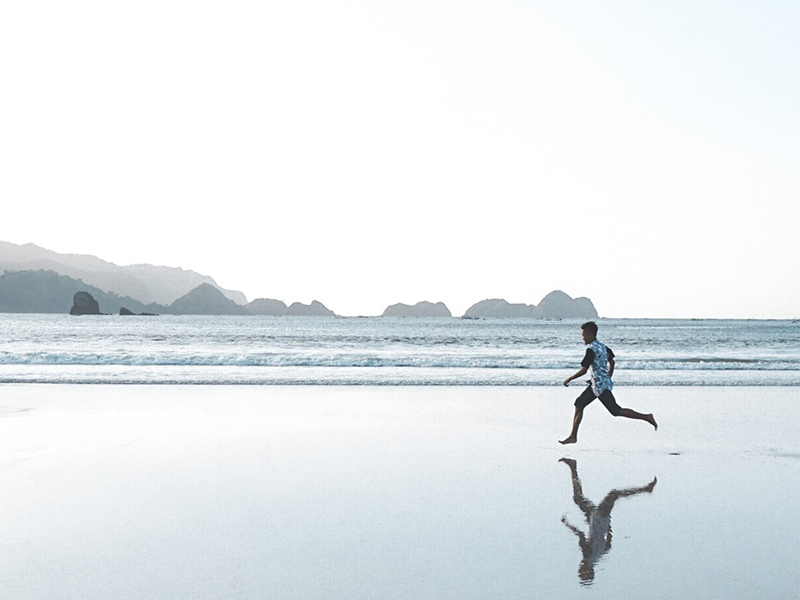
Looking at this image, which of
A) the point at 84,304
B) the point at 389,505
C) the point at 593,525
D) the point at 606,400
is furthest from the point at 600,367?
the point at 84,304

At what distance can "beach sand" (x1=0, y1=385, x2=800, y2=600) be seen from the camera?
4.39m

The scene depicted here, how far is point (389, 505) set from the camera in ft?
20.4

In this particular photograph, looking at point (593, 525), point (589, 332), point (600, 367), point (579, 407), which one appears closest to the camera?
point (593, 525)

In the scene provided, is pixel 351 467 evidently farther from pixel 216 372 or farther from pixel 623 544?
pixel 216 372

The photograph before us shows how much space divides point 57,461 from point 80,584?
4.34 meters

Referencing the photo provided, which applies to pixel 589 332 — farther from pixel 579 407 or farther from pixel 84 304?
pixel 84 304

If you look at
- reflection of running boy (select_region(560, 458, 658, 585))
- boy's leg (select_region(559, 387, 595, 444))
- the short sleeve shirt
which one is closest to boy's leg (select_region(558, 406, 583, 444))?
boy's leg (select_region(559, 387, 595, 444))

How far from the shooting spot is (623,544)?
17.1 feet

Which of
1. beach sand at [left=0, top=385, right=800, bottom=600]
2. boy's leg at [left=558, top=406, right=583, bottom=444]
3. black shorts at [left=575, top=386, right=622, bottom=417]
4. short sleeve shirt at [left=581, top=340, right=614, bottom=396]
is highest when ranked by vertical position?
short sleeve shirt at [left=581, top=340, right=614, bottom=396]

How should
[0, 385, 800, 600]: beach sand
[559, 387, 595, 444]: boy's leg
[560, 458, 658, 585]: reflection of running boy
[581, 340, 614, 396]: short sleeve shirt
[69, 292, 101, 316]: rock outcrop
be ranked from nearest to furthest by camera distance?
[0, 385, 800, 600]: beach sand, [560, 458, 658, 585]: reflection of running boy, [581, 340, 614, 396]: short sleeve shirt, [559, 387, 595, 444]: boy's leg, [69, 292, 101, 316]: rock outcrop

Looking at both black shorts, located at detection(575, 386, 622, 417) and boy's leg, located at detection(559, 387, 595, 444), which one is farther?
boy's leg, located at detection(559, 387, 595, 444)

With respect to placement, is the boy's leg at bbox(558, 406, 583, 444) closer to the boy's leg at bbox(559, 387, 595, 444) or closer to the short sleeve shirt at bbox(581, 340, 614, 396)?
the boy's leg at bbox(559, 387, 595, 444)

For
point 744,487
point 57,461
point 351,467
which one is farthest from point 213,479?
point 744,487

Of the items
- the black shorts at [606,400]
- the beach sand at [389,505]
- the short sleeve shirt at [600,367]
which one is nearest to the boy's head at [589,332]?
the short sleeve shirt at [600,367]
